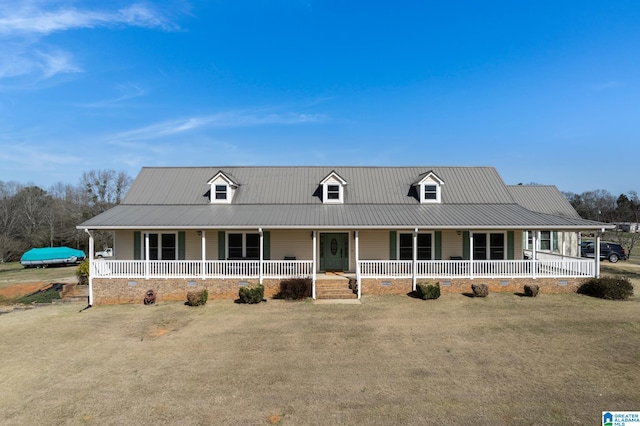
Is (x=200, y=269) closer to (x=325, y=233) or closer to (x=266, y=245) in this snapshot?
(x=266, y=245)

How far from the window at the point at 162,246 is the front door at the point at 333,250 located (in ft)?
26.1

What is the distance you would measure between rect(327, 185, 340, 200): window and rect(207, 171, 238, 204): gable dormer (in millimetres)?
5752

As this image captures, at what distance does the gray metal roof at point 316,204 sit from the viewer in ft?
55.6

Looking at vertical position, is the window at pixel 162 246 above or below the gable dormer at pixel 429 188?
below

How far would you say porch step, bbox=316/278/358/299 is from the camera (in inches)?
643

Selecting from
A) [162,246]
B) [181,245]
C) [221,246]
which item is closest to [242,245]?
[221,246]

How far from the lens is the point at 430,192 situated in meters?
20.9

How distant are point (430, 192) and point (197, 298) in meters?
14.1

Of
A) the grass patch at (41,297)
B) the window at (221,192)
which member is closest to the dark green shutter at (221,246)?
the window at (221,192)

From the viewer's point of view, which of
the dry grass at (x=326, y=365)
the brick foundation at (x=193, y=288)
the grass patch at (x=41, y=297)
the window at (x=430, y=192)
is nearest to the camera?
the dry grass at (x=326, y=365)

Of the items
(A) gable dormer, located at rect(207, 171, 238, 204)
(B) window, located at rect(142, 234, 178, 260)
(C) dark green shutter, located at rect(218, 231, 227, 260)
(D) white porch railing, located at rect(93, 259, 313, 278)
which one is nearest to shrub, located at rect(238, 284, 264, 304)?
(D) white porch railing, located at rect(93, 259, 313, 278)

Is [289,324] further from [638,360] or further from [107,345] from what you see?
[638,360]

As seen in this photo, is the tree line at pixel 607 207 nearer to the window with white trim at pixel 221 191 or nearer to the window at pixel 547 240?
the window at pixel 547 240

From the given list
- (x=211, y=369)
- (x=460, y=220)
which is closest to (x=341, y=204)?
(x=460, y=220)
